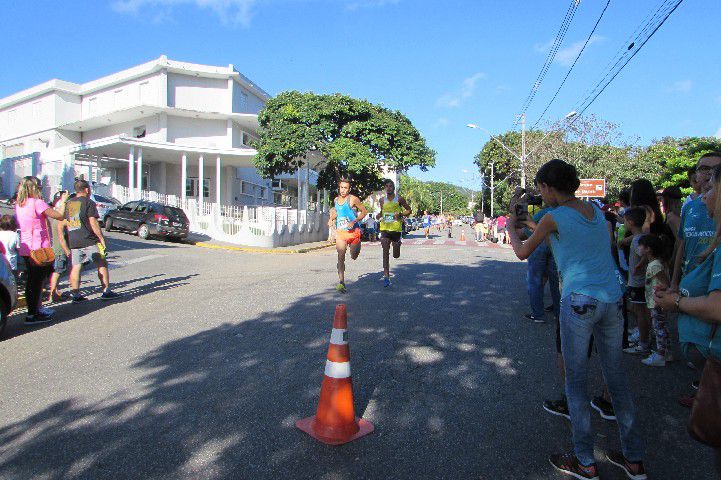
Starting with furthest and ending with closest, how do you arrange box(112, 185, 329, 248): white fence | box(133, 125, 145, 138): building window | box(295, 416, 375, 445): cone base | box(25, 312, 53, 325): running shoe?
box(133, 125, 145, 138): building window < box(112, 185, 329, 248): white fence < box(25, 312, 53, 325): running shoe < box(295, 416, 375, 445): cone base

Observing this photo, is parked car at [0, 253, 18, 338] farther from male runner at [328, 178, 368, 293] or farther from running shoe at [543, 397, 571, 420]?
running shoe at [543, 397, 571, 420]

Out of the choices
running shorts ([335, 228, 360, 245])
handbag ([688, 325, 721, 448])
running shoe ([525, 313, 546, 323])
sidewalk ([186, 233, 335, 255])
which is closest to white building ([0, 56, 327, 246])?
sidewalk ([186, 233, 335, 255])

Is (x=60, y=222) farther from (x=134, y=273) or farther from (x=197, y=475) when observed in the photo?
(x=197, y=475)

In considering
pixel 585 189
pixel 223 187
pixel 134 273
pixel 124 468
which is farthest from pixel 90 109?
pixel 124 468

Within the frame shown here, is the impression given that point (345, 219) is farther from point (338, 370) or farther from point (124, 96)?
point (124, 96)

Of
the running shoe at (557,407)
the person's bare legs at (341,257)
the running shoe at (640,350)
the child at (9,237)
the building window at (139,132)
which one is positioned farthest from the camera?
the building window at (139,132)

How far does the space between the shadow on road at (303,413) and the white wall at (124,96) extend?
28281 mm

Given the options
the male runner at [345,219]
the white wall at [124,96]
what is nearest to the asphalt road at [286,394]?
the male runner at [345,219]

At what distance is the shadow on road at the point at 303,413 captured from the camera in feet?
9.66

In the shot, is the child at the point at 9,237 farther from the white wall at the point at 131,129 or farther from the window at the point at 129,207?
the white wall at the point at 131,129

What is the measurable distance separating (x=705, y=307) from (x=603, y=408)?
1962mm

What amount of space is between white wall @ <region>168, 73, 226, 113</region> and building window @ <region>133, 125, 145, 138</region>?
7.72 feet

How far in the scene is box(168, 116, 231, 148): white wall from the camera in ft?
101

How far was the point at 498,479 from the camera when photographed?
280cm
